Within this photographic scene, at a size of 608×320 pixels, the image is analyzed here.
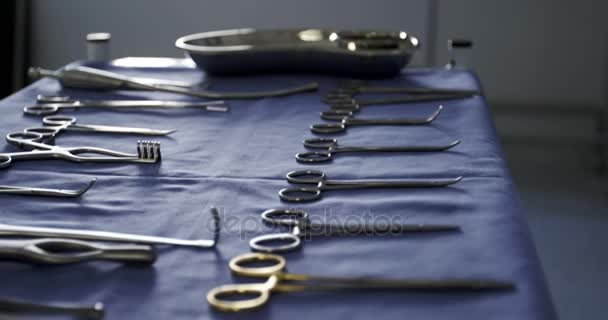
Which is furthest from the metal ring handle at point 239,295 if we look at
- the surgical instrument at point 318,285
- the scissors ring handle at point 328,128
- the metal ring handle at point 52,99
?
the metal ring handle at point 52,99

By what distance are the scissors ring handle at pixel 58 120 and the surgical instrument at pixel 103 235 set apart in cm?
46

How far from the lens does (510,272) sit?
684 millimetres

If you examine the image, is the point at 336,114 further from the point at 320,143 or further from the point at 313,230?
the point at 313,230

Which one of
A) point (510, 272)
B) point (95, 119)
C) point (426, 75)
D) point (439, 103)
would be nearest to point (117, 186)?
point (95, 119)

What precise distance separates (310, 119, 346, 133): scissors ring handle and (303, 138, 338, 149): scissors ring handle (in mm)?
56

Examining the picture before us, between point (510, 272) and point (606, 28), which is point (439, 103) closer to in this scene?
point (510, 272)

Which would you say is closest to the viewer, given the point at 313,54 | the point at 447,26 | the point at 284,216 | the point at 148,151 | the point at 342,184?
the point at 284,216

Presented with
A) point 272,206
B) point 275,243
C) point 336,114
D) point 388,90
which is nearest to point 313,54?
point 388,90

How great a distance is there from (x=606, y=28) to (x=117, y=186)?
224 cm

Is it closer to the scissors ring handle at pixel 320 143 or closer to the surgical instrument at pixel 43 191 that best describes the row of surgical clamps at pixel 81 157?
the surgical instrument at pixel 43 191

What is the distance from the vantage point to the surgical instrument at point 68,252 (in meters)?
0.69

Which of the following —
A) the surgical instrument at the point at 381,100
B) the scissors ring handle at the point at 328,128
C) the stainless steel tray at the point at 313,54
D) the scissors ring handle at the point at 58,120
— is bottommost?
the scissors ring handle at the point at 58,120

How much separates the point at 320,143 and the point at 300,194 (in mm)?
213

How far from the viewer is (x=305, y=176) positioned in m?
0.98
